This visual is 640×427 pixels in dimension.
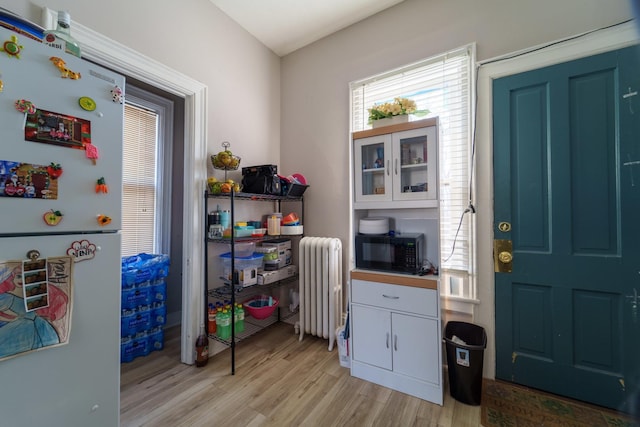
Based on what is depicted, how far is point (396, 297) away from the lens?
5.67ft

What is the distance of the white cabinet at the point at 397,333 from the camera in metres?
1.61

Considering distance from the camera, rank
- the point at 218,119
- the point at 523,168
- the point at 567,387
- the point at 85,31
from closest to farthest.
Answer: the point at 85,31 → the point at 567,387 → the point at 523,168 → the point at 218,119

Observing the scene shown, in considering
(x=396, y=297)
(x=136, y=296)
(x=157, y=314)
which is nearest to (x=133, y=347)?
(x=157, y=314)

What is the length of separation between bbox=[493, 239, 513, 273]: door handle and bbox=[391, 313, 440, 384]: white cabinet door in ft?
2.12

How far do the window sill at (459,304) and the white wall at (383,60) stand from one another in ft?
0.15

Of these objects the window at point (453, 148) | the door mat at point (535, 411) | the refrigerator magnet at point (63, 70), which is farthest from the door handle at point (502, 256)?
the refrigerator magnet at point (63, 70)

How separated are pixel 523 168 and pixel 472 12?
1.22 meters

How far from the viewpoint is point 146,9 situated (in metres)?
1.77

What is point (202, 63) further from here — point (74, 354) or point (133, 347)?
point (133, 347)

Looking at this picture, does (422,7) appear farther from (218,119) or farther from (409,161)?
(218,119)

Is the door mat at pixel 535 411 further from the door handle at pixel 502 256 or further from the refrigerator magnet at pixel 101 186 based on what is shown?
the refrigerator magnet at pixel 101 186

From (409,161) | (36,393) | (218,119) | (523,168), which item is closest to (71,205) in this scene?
(36,393)

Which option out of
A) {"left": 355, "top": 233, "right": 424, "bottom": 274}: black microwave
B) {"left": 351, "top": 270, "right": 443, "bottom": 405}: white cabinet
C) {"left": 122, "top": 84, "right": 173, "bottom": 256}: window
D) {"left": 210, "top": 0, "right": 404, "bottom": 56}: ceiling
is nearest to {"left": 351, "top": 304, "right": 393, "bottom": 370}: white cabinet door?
{"left": 351, "top": 270, "right": 443, "bottom": 405}: white cabinet

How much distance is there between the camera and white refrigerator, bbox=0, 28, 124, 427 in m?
0.93
